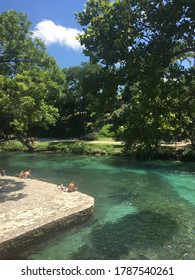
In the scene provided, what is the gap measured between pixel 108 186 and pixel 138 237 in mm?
12714

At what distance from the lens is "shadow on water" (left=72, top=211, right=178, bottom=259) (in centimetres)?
1612

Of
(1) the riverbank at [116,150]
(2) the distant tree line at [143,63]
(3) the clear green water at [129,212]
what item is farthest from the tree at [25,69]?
(1) the riverbank at [116,150]

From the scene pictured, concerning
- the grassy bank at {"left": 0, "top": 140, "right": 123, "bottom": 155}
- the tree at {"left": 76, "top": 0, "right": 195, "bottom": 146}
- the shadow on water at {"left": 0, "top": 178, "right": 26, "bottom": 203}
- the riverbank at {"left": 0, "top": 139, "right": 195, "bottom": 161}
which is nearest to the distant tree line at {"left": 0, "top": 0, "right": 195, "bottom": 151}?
the tree at {"left": 76, "top": 0, "right": 195, "bottom": 146}

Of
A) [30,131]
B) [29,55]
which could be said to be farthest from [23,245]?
[30,131]

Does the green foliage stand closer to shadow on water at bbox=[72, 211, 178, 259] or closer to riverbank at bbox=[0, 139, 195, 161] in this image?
riverbank at bbox=[0, 139, 195, 161]

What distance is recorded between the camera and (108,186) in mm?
30453

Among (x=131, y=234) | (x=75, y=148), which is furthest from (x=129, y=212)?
(x=75, y=148)

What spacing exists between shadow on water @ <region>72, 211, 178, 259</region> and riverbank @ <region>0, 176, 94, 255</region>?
1761 millimetres

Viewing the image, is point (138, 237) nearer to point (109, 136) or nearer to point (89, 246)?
point (89, 246)

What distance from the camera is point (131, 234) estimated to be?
59.9ft

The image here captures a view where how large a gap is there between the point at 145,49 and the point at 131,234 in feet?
31.5

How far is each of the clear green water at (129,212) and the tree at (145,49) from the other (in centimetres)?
528

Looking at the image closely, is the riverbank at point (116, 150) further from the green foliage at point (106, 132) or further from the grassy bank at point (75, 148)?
the green foliage at point (106, 132)

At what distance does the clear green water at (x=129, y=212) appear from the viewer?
634 inches
